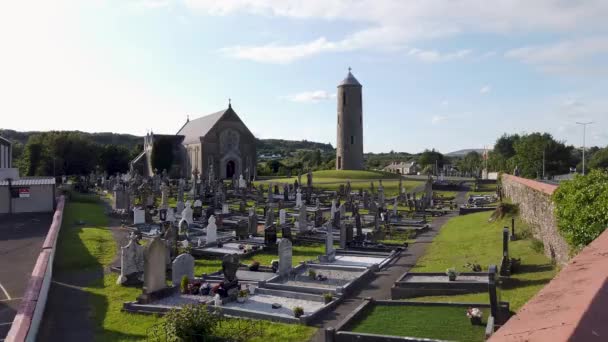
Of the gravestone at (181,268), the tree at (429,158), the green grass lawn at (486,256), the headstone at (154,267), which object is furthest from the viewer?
the tree at (429,158)

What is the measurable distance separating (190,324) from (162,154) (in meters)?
61.5

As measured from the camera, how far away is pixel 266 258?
1764 cm

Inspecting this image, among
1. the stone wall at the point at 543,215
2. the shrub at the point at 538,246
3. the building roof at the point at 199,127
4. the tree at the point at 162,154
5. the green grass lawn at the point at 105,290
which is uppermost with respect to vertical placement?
the building roof at the point at 199,127

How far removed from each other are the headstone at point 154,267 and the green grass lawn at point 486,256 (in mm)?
6546

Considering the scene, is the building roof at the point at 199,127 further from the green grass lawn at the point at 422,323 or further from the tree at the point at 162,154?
the green grass lawn at the point at 422,323

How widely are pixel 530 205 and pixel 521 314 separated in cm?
1694

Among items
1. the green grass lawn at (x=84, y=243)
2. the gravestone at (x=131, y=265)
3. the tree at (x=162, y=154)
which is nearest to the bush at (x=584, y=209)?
the gravestone at (x=131, y=265)

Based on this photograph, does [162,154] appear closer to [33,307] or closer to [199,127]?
[199,127]

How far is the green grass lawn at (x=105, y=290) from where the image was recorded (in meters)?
10.0

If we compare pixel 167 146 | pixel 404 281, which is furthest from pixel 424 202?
pixel 167 146

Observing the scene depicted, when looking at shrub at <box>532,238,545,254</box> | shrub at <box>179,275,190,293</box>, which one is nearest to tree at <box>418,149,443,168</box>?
shrub at <box>532,238,545,254</box>

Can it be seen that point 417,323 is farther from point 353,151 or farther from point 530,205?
point 353,151

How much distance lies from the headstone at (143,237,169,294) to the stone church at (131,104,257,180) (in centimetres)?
4837

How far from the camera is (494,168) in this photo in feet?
248
